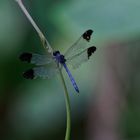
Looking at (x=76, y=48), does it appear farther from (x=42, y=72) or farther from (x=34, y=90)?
(x=34, y=90)

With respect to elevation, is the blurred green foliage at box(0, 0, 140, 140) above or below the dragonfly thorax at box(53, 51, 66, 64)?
above

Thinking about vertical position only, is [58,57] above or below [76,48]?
below

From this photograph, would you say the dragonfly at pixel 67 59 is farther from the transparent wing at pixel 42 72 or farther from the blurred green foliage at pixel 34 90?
the blurred green foliage at pixel 34 90

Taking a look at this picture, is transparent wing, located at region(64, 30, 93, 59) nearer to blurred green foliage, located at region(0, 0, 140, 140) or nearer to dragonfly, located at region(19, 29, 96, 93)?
dragonfly, located at region(19, 29, 96, 93)

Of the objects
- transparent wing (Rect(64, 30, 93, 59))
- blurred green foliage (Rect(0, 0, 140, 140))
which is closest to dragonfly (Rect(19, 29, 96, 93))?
transparent wing (Rect(64, 30, 93, 59))

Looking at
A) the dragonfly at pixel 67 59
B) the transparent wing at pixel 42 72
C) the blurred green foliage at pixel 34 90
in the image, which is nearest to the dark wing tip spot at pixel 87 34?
the dragonfly at pixel 67 59

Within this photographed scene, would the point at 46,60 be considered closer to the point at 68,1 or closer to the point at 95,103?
the point at 68,1

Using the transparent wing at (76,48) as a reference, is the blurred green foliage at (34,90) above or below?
above

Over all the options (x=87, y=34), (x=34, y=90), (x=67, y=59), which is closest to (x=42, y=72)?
(x=67, y=59)

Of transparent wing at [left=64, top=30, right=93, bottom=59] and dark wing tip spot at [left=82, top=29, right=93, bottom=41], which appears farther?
transparent wing at [left=64, top=30, right=93, bottom=59]

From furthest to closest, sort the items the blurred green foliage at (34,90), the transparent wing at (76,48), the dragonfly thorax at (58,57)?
the blurred green foliage at (34,90), the transparent wing at (76,48), the dragonfly thorax at (58,57)

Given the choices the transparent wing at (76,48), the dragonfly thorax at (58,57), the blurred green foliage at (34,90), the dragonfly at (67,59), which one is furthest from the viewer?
the blurred green foliage at (34,90)

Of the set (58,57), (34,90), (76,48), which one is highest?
(34,90)

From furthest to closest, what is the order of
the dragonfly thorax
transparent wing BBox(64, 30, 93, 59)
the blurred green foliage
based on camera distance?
the blurred green foliage → transparent wing BBox(64, 30, 93, 59) → the dragonfly thorax
